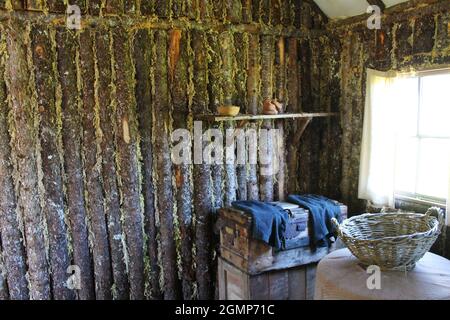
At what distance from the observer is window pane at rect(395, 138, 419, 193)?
394cm

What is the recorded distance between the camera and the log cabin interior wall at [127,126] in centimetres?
362

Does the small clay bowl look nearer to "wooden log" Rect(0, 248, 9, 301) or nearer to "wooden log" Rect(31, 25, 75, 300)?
"wooden log" Rect(31, 25, 75, 300)

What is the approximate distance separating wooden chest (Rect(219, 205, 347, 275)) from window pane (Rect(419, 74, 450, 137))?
1.07 metres

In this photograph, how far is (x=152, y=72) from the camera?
3.99m

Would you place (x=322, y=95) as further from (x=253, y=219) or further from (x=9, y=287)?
(x=9, y=287)

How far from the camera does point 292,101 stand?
4.67 meters

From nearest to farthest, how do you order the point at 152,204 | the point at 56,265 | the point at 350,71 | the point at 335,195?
the point at 56,265 → the point at 152,204 → the point at 350,71 → the point at 335,195

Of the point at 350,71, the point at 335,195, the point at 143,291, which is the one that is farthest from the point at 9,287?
the point at 350,71

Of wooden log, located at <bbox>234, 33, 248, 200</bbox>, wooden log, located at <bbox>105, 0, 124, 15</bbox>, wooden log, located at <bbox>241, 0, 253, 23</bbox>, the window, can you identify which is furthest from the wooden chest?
wooden log, located at <bbox>105, 0, 124, 15</bbox>

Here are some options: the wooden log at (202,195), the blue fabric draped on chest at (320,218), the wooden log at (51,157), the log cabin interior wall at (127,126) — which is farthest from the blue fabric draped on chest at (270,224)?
the wooden log at (51,157)

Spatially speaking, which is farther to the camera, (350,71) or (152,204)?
(350,71)

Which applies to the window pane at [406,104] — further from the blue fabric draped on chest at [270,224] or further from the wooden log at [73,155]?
the wooden log at [73,155]

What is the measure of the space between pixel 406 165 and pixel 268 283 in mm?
1686

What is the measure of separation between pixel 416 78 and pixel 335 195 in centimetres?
155
